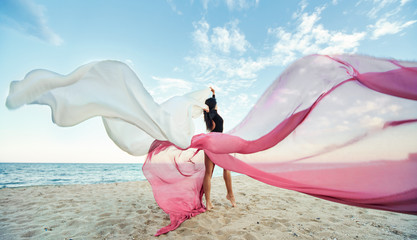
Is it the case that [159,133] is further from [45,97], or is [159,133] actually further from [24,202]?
[24,202]

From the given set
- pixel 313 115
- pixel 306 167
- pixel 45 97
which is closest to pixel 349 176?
pixel 306 167

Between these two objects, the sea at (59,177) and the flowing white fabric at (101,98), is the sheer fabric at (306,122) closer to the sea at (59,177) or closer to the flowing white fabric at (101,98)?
the flowing white fabric at (101,98)

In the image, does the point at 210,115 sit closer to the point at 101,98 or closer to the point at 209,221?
the point at 209,221

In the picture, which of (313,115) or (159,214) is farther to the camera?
(159,214)

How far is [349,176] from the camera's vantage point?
1.75 meters

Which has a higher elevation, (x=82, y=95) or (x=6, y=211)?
(x=82, y=95)

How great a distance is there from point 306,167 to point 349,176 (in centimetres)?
37

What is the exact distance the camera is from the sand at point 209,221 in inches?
85.8

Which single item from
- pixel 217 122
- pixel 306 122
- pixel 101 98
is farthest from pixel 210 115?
pixel 101 98

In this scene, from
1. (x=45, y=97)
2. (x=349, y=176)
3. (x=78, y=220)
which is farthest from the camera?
(x=78, y=220)

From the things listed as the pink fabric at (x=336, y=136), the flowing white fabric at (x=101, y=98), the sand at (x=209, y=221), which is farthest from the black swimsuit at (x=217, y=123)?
the sand at (x=209, y=221)

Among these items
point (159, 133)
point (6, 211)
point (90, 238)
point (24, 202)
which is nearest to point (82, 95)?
point (159, 133)

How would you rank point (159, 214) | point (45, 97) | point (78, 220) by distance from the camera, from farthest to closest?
point (159, 214), point (78, 220), point (45, 97)

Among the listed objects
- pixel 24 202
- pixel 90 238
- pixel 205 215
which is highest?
pixel 205 215
